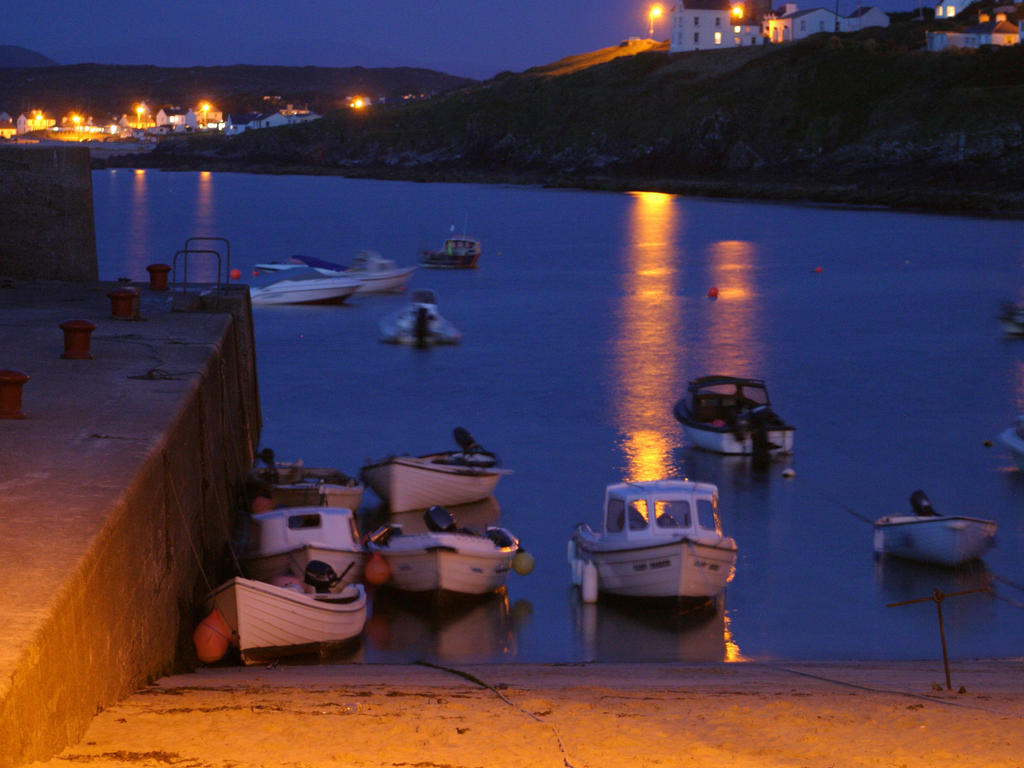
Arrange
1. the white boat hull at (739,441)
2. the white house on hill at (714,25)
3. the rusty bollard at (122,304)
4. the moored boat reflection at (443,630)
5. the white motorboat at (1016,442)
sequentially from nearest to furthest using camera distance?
1. the moored boat reflection at (443,630)
2. the rusty bollard at (122,304)
3. the white motorboat at (1016,442)
4. the white boat hull at (739,441)
5. the white house on hill at (714,25)

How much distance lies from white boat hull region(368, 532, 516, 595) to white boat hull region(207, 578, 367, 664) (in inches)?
54.8

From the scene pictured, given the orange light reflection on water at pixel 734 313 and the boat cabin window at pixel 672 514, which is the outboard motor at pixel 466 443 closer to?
the boat cabin window at pixel 672 514

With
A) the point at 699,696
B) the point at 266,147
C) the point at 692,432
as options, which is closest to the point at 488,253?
the point at 692,432

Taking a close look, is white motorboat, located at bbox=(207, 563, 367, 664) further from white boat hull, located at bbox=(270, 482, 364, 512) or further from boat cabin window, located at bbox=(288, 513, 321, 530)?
white boat hull, located at bbox=(270, 482, 364, 512)

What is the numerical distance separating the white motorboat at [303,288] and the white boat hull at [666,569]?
95.7 feet

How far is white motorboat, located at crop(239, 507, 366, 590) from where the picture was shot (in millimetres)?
11562

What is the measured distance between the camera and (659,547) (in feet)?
40.3

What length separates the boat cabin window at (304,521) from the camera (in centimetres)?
1195

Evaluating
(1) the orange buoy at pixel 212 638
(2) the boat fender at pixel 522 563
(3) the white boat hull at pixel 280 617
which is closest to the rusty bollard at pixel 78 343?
(3) the white boat hull at pixel 280 617

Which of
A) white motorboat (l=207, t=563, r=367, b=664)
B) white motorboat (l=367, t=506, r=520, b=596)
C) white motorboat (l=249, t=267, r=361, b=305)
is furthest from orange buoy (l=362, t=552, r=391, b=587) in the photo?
white motorboat (l=249, t=267, r=361, b=305)

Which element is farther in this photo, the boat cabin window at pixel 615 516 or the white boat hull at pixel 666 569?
the boat cabin window at pixel 615 516

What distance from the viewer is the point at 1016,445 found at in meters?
18.6

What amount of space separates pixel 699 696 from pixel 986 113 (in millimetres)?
93474

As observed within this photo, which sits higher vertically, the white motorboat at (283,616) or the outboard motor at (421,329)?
the white motorboat at (283,616)
